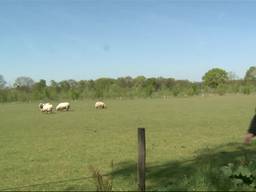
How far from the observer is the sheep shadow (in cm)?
698

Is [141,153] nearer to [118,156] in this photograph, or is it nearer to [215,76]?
[118,156]

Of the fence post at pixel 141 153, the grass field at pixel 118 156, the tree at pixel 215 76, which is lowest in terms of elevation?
the grass field at pixel 118 156

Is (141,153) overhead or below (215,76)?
below

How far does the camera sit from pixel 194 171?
28.7 ft

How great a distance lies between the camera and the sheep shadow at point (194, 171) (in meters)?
6.98

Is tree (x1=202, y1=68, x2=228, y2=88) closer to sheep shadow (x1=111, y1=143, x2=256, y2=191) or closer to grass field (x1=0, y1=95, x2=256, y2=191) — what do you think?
grass field (x1=0, y1=95, x2=256, y2=191)

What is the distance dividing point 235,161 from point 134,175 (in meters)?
2.77

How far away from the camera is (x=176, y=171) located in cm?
901

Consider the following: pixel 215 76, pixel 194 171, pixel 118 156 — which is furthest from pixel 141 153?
pixel 215 76

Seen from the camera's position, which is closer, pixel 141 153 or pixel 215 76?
pixel 141 153

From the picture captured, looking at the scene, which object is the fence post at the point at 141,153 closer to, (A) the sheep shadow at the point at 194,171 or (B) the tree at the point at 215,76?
(A) the sheep shadow at the point at 194,171

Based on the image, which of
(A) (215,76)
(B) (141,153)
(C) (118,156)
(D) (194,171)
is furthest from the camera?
(A) (215,76)

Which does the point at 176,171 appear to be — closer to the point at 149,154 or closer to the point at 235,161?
the point at 235,161

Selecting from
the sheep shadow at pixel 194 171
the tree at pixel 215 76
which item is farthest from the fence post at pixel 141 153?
the tree at pixel 215 76
